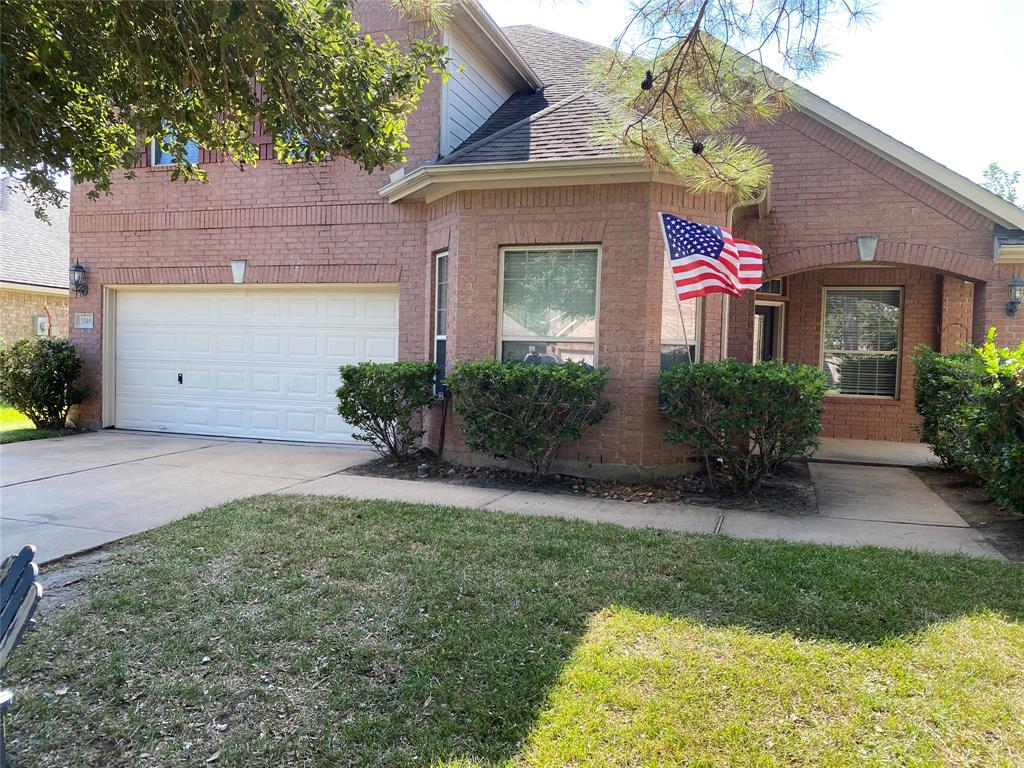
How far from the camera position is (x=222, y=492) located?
6762mm

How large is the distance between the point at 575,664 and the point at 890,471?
714 cm

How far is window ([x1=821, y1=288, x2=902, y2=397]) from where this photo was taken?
11688mm

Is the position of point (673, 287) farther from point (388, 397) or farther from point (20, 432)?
point (20, 432)

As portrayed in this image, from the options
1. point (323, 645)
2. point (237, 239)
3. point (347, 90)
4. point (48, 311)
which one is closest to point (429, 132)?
point (237, 239)

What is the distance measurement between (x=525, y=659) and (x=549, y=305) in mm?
4915

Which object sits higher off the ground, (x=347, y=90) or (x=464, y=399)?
(x=347, y=90)

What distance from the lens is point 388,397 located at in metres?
7.85

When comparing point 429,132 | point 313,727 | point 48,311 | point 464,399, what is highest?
point 429,132

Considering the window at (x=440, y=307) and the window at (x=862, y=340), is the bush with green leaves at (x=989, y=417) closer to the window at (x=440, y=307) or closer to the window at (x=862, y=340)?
the window at (x=862, y=340)

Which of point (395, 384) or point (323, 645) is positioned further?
point (395, 384)

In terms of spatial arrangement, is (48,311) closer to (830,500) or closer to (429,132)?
(429,132)

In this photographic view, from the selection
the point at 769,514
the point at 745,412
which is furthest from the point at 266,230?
the point at 769,514

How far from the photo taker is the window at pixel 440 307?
28.9 ft

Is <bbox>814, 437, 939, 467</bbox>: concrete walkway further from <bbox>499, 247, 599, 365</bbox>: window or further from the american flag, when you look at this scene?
<bbox>499, 247, 599, 365</bbox>: window
